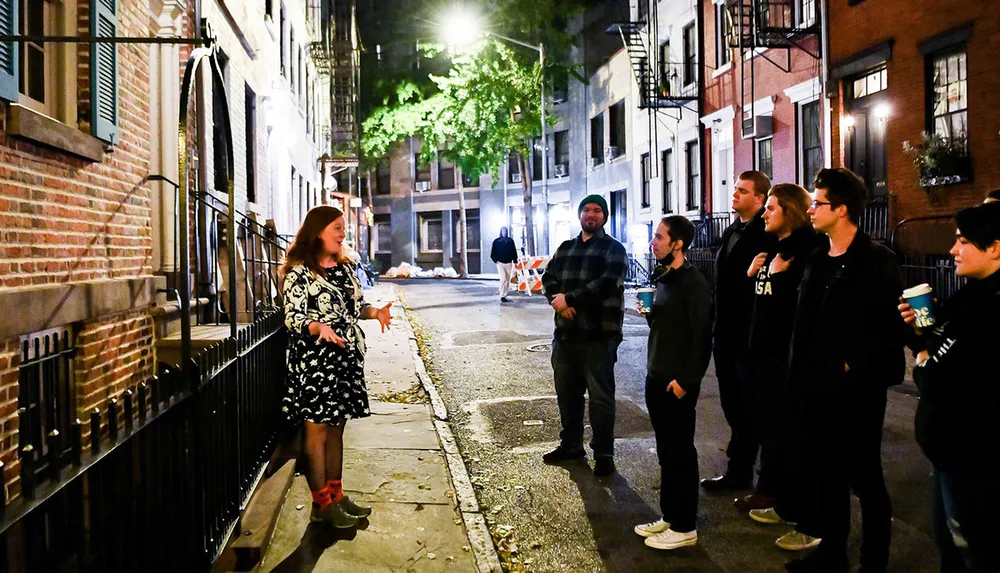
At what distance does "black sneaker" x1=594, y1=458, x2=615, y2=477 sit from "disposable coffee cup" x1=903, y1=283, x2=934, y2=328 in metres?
3.15

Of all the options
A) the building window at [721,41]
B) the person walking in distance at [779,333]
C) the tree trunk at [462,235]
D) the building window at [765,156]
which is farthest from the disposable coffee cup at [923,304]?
the tree trunk at [462,235]

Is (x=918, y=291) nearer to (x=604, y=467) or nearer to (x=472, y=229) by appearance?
(x=604, y=467)

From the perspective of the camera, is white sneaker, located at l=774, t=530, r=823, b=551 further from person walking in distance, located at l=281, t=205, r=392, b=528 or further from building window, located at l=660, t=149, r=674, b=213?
building window, located at l=660, t=149, r=674, b=213

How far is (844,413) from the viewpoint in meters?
4.01

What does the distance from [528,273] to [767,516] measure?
67.4ft

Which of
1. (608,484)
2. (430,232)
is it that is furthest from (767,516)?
(430,232)

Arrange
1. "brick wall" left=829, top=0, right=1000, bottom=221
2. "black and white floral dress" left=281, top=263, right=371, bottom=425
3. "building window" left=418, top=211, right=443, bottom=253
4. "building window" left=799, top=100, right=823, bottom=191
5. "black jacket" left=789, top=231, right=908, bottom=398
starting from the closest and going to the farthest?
1. "black jacket" left=789, top=231, right=908, bottom=398
2. "black and white floral dress" left=281, top=263, right=371, bottom=425
3. "brick wall" left=829, top=0, right=1000, bottom=221
4. "building window" left=799, top=100, right=823, bottom=191
5. "building window" left=418, top=211, right=443, bottom=253

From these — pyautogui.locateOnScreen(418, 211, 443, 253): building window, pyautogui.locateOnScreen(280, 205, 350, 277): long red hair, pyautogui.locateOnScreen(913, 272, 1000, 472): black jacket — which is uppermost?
pyautogui.locateOnScreen(418, 211, 443, 253): building window

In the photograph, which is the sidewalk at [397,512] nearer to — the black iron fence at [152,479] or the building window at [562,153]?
the black iron fence at [152,479]

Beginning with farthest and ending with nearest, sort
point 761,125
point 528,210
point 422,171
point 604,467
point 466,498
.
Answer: point 422,171 < point 528,210 < point 761,125 < point 604,467 < point 466,498

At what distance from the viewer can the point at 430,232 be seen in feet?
154

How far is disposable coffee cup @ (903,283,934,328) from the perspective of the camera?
10.8 feet

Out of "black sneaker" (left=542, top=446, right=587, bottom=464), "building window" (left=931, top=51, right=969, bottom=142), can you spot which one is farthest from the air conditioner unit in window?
"black sneaker" (left=542, top=446, right=587, bottom=464)

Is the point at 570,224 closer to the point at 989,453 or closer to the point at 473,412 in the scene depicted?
the point at 473,412
